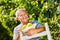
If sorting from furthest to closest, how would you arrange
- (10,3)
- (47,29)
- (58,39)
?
(10,3) < (58,39) < (47,29)

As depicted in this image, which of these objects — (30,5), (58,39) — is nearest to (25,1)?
(30,5)

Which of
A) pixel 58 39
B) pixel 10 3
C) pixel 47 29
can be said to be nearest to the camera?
pixel 47 29

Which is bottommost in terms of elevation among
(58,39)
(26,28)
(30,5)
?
(58,39)

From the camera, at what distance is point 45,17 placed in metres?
2.72

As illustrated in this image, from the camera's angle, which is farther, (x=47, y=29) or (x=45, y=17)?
(x=45, y=17)

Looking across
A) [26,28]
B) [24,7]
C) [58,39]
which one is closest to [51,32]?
[58,39]

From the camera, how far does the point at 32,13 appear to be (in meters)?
2.77

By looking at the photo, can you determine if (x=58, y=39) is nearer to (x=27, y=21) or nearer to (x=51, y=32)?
(x=51, y=32)

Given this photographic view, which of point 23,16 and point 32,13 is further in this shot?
point 32,13

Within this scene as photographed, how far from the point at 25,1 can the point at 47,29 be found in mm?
571

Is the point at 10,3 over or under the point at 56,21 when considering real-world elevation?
over

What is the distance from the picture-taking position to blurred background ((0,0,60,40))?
269 cm

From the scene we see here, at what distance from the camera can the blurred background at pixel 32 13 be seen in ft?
8.81

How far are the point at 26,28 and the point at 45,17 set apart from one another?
305 millimetres
